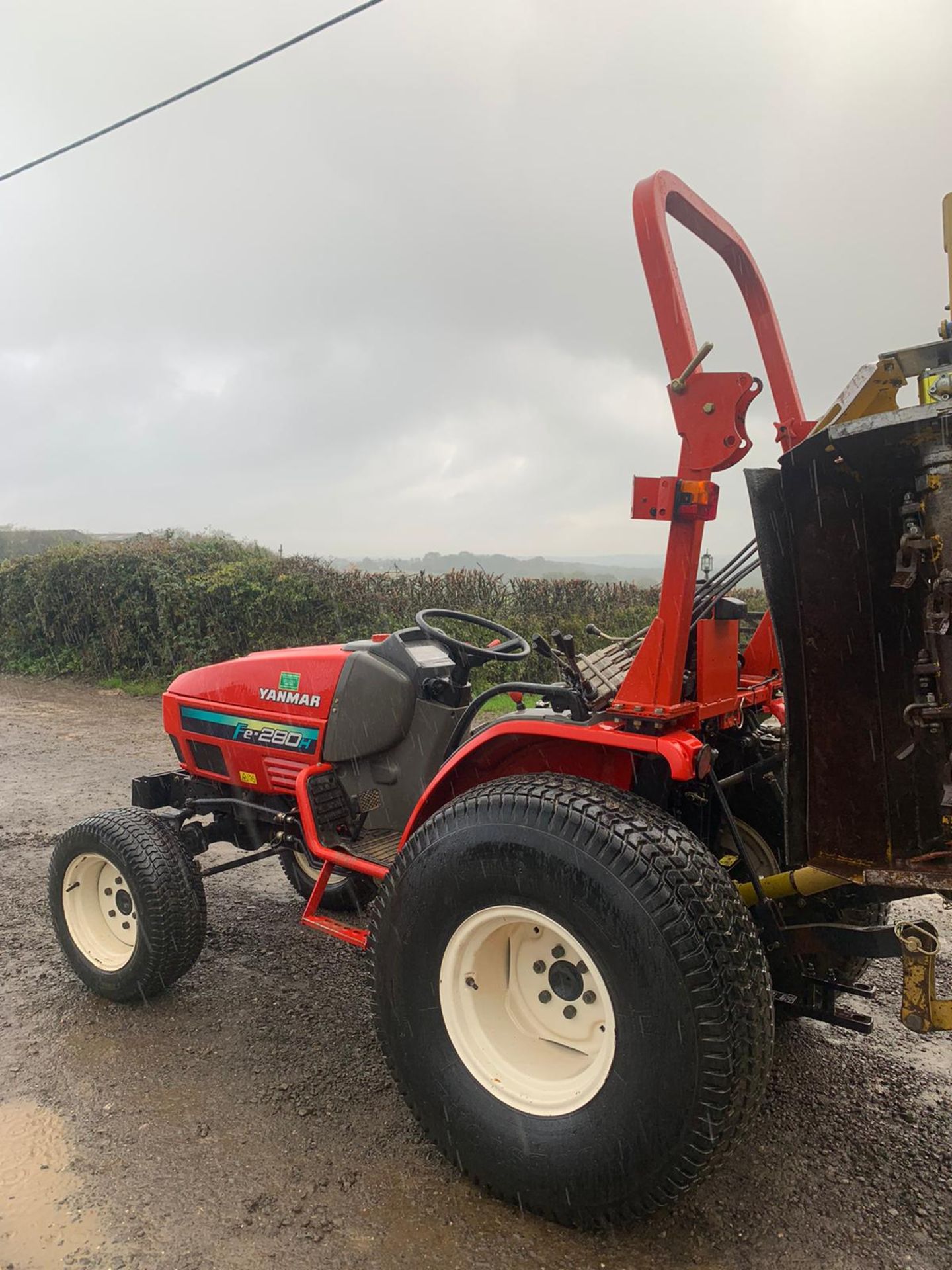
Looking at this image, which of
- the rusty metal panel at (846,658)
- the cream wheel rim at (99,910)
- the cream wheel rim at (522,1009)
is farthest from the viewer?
the cream wheel rim at (99,910)

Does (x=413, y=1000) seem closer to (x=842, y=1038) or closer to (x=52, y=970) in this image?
(x=842, y=1038)

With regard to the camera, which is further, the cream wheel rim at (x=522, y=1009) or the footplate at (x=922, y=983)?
the cream wheel rim at (x=522, y=1009)

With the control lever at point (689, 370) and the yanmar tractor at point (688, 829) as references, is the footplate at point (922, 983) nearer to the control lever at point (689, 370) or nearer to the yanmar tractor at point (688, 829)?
the yanmar tractor at point (688, 829)

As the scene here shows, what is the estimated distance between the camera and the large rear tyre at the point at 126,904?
2.92 m

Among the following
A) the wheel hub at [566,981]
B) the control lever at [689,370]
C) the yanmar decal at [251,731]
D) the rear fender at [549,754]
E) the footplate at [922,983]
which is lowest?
the wheel hub at [566,981]

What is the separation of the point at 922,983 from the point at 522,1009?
933 millimetres

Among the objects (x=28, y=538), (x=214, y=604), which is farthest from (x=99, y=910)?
(x=28, y=538)

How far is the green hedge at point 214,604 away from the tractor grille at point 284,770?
5.34 metres

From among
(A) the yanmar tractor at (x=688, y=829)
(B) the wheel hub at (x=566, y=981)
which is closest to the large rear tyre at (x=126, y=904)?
(A) the yanmar tractor at (x=688, y=829)

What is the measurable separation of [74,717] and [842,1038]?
8.50 m

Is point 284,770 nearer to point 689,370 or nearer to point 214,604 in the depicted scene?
point 689,370

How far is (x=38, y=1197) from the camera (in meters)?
2.11

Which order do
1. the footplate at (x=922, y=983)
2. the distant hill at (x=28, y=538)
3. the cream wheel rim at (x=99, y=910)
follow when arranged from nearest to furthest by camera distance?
the footplate at (x=922, y=983), the cream wheel rim at (x=99, y=910), the distant hill at (x=28, y=538)

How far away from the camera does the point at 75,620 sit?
11.7m
